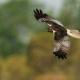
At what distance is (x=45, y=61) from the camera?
25703mm

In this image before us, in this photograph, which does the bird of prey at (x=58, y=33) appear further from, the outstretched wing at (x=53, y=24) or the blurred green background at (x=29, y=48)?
the blurred green background at (x=29, y=48)

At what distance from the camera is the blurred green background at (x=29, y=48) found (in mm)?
24344

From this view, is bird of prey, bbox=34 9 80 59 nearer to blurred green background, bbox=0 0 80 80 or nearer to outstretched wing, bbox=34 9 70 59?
outstretched wing, bbox=34 9 70 59

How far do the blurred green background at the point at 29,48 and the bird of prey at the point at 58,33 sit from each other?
14.1m

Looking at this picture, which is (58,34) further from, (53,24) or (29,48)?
(29,48)

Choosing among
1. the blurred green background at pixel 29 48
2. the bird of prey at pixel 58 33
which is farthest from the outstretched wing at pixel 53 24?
the blurred green background at pixel 29 48

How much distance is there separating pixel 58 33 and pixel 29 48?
23628 millimetres

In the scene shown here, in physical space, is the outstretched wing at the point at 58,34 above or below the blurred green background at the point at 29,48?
above

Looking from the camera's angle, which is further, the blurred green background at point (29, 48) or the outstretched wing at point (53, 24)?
the blurred green background at point (29, 48)

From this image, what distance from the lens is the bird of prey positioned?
4.67 m

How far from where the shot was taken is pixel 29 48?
28500 millimetres

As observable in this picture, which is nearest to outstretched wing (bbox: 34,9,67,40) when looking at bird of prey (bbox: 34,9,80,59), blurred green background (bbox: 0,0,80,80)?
bird of prey (bbox: 34,9,80,59)

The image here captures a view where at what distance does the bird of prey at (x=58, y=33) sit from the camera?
467cm

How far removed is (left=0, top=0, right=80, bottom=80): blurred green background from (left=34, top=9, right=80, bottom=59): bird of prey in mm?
14060
